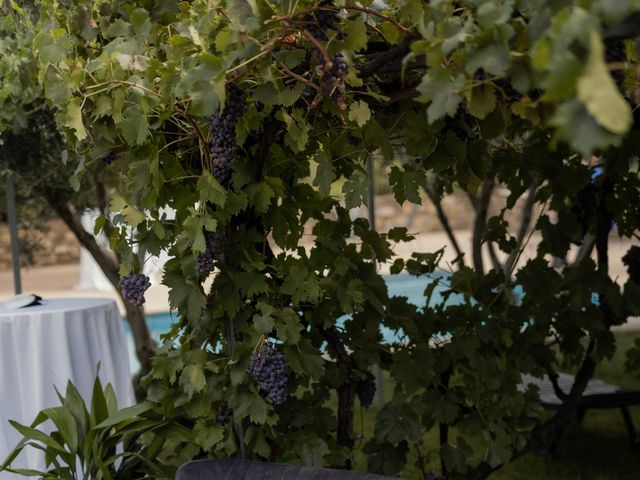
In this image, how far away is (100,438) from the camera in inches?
102

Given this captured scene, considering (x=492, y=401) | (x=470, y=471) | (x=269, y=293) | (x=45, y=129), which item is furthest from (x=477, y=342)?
(x=45, y=129)

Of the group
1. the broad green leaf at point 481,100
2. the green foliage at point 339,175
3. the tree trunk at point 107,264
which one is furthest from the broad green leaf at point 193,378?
the tree trunk at point 107,264

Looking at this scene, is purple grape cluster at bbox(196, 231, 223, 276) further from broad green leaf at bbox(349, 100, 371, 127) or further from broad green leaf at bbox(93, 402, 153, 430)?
broad green leaf at bbox(93, 402, 153, 430)

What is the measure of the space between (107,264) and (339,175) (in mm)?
2787

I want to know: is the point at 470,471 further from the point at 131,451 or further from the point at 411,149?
the point at 411,149

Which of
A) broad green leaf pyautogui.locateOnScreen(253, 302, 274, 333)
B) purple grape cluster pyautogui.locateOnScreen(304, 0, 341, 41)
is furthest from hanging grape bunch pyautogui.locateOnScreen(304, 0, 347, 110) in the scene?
broad green leaf pyautogui.locateOnScreen(253, 302, 274, 333)

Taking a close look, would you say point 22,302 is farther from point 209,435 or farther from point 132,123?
point 132,123

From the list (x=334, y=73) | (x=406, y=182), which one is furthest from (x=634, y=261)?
(x=334, y=73)

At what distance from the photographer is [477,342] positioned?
9.88 ft

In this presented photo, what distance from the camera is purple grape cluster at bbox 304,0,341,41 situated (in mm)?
1667

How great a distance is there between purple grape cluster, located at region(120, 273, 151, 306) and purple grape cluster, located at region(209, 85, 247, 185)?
310mm

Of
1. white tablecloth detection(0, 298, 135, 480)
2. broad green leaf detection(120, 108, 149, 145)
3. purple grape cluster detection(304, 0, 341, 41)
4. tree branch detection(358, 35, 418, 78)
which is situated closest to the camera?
purple grape cluster detection(304, 0, 341, 41)

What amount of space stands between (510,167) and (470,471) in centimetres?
108

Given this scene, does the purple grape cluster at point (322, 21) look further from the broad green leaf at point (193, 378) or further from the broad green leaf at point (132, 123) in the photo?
the broad green leaf at point (193, 378)
